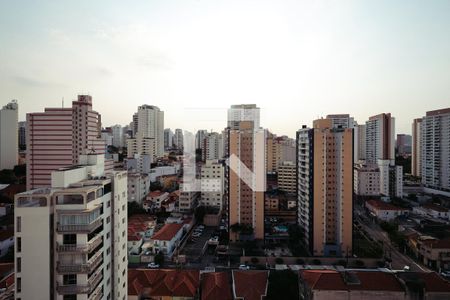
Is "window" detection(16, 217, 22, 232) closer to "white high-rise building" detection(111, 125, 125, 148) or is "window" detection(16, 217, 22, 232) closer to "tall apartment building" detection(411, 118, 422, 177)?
"tall apartment building" detection(411, 118, 422, 177)

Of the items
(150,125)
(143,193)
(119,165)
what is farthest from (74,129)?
(150,125)

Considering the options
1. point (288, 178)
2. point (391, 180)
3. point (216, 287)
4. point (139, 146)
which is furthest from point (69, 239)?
point (139, 146)

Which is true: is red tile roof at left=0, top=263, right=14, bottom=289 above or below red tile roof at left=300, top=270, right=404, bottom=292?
below

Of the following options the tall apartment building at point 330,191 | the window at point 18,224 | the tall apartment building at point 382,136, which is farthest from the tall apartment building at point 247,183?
the tall apartment building at point 382,136

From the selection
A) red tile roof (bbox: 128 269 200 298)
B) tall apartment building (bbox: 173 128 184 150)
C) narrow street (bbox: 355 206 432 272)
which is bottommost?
narrow street (bbox: 355 206 432 272)

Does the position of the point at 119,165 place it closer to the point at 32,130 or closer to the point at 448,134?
the point at 32,130

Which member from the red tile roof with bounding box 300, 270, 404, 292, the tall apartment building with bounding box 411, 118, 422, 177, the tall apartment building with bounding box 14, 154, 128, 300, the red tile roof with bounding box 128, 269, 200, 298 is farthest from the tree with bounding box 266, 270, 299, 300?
the tall apartment building with bounding box 411, 118, 422, 177

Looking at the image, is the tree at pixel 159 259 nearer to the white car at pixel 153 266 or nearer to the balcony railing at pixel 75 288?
the white car at pixel 153 266
